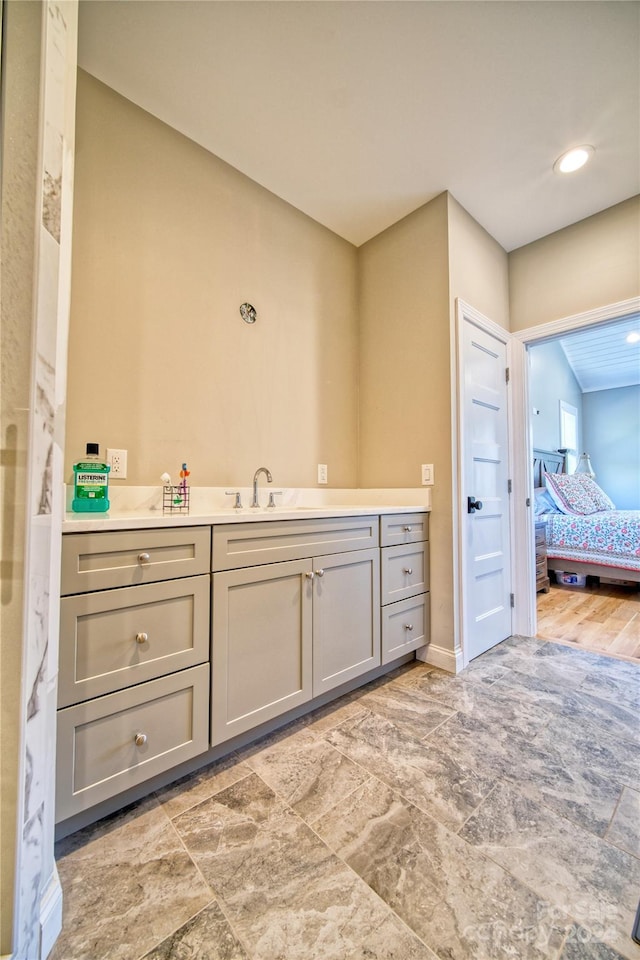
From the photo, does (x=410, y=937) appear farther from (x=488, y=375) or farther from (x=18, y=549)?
(x=488, y=375)

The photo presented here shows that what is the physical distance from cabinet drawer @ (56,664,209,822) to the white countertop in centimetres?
48

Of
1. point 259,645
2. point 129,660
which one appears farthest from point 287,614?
point 129,660

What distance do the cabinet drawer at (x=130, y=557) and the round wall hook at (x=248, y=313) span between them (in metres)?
1.24

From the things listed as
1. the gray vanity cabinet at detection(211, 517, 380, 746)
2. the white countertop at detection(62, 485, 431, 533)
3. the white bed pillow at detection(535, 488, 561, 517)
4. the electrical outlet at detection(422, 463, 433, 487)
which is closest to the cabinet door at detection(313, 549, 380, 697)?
the gray vanity cabinet at detection(211, 517, 380, 746)

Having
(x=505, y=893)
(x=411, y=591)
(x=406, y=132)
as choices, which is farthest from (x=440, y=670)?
(x=406, y=132)

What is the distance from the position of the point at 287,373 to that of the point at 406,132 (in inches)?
48.9

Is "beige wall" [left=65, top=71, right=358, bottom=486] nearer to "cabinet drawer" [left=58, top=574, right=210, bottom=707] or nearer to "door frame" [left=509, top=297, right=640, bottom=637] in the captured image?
"cabinet drawer" [left=58, top=574, right=210, bottom=707]

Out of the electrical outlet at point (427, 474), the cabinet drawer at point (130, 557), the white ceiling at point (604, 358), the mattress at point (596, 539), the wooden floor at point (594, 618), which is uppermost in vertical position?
the white ceiling at point (604, 358)

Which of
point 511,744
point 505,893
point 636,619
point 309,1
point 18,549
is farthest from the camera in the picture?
point 636,619

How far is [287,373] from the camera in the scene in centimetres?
213

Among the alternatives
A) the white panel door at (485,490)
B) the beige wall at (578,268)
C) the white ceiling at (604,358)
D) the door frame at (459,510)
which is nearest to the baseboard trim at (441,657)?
the door frame at (459,510)

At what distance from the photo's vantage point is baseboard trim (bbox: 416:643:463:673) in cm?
201

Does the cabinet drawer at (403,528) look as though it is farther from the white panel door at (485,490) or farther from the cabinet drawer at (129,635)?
the cabinet drawer at (129,635)

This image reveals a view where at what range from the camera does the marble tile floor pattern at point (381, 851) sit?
0.80m
